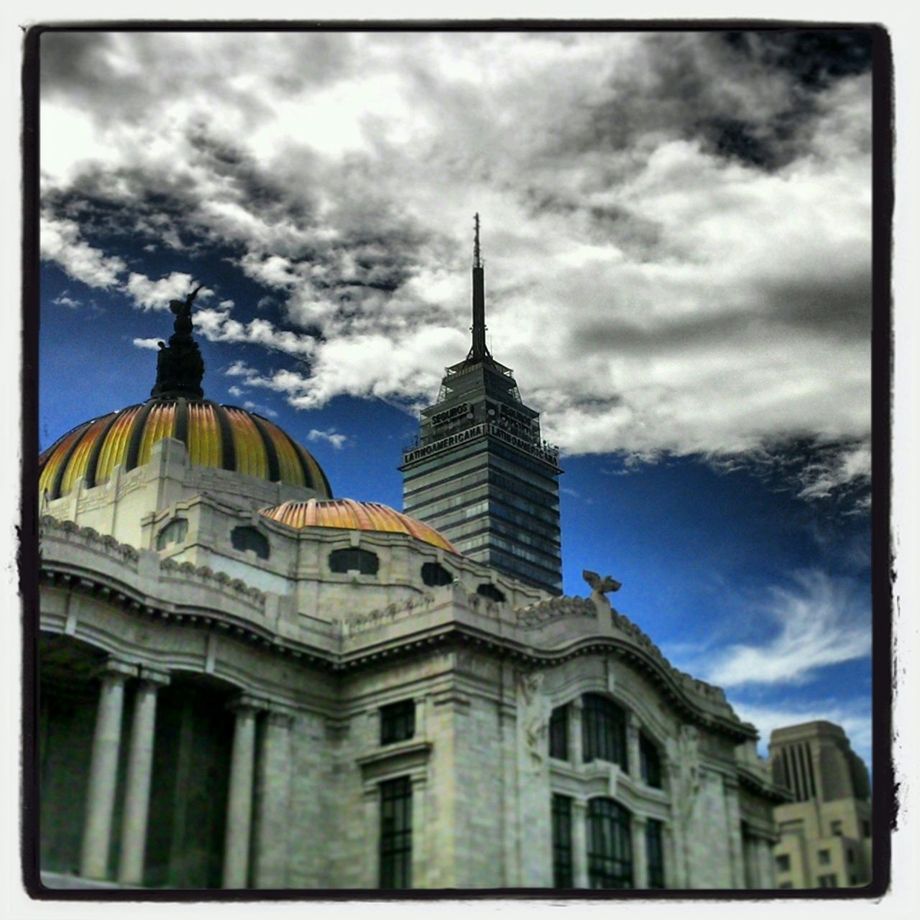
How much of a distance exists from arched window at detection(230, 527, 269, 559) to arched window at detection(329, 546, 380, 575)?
101 inches

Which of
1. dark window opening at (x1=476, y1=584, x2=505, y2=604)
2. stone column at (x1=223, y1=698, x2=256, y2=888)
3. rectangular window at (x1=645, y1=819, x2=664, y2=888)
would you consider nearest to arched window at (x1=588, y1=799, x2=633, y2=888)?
rectangular window at (x1=645, y1=819, x2=664, y2=888)

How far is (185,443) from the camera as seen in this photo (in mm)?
60469

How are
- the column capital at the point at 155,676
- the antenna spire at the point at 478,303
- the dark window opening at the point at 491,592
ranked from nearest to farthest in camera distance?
the antenna spire at the point at 478,303, the column capital at the point at 155,676, the dark window opening at the point at 491,592

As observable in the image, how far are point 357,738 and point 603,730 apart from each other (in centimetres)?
812

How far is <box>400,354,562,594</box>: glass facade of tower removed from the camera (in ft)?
337

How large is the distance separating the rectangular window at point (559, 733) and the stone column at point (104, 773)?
13208mm

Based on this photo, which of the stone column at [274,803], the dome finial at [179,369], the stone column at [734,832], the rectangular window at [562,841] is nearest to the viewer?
the stone column at [274,803]

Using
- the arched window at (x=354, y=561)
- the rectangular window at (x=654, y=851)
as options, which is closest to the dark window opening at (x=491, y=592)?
the arched window at (x=354, y=561)

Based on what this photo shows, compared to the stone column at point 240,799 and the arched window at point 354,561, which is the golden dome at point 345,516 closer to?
the arched window at point 354,561

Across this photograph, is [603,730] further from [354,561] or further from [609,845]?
[354,561]

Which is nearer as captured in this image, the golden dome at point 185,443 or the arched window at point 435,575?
the arched window at point 435,575

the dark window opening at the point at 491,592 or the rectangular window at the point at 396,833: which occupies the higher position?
the dark window opening at the point at 491,592

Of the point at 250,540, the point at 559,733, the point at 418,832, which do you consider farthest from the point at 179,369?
the point at 418,832

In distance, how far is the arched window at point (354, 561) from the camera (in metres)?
55.9
